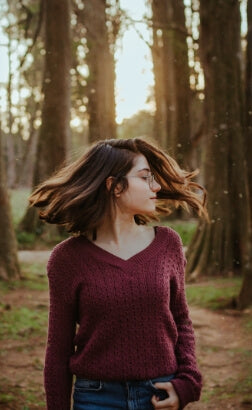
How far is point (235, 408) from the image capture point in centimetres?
475

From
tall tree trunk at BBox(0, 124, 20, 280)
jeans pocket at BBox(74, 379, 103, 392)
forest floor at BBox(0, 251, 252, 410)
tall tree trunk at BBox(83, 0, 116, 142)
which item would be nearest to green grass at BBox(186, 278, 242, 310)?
forest floor at BBox(0, 251, 252, 410)

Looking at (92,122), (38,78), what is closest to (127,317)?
(92,122)

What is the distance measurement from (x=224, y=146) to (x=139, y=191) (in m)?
7.92

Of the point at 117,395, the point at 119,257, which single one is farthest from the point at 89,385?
the point at 119,257

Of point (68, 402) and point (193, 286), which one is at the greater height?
point (68, 402)

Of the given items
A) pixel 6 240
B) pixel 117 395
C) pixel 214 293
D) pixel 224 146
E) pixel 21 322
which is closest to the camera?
pixel 117 395

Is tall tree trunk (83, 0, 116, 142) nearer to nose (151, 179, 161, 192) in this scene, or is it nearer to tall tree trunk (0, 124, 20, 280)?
tall tree trunk (0, 124, 20, 280)

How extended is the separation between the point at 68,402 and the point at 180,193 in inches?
41.6

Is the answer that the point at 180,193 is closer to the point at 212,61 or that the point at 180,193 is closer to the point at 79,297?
the point at 79,297

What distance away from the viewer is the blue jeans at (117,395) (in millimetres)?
2160

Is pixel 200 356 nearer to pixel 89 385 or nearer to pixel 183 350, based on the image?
pixel 183 350

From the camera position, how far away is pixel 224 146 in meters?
10.1

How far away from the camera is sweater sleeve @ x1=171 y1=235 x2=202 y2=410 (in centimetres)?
223

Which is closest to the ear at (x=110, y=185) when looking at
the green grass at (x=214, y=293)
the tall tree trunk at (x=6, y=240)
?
the green grass at (x=214, y=293)
